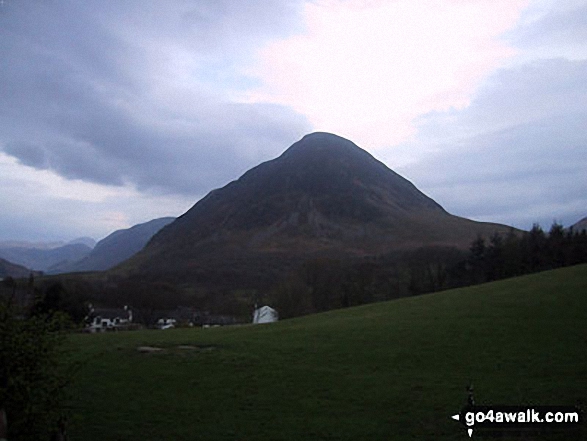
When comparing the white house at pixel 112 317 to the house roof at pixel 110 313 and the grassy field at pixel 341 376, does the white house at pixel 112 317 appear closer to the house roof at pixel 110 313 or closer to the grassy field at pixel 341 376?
the house roof at pixel 110 313

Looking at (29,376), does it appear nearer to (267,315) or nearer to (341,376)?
(341,376)

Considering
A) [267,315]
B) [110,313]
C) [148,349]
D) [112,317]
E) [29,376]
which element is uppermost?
[267,315]

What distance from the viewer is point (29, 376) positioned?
410 inches

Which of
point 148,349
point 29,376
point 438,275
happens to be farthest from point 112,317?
point 29,376

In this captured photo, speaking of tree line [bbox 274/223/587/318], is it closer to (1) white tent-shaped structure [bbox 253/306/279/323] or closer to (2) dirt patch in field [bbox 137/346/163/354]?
(1) white tent-shaped structure [bbox 253/306/279/323]

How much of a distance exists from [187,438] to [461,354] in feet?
50.6

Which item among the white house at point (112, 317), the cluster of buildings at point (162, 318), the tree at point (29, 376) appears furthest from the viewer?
the white house at point (112, 317)

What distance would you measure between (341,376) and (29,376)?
49.4 ft

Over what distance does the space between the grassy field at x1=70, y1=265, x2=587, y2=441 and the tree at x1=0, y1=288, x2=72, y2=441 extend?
2.48 meters

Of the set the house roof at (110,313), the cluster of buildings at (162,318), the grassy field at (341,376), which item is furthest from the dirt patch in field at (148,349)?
the house roof at (110,313)

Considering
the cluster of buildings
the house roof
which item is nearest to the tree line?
the cluster of buildings

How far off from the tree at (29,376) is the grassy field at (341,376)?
2479 mm

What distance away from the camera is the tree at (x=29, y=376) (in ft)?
32.9

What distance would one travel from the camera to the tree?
10.0 m
